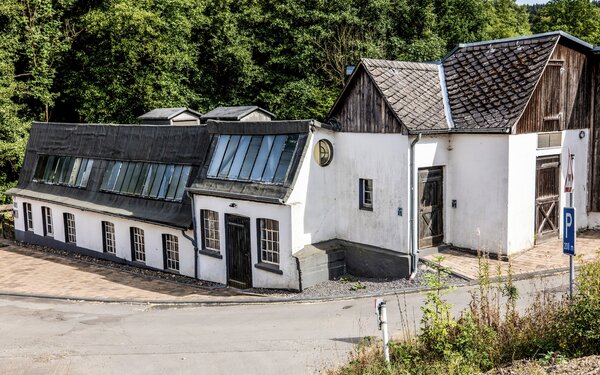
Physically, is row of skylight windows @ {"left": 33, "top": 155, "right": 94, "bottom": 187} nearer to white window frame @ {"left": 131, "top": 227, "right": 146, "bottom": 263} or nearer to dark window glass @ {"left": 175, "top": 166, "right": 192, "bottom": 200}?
white window frame @ {"left": 131, "top": 227, "right": 146, "bottom": 263}

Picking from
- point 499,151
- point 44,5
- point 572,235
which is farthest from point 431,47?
point 572,235

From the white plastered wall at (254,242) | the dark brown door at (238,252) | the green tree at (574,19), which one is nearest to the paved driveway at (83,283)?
the dark brown door at (238,252)

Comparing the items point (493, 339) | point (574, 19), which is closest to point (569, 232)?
point (493, 339)

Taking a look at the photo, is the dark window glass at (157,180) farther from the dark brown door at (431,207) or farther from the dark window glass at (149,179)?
the dark brown door at (431,207)

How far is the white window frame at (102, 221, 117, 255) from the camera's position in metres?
25.5

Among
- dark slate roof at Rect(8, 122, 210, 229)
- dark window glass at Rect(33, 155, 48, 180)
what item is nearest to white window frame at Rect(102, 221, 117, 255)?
dark slate roof at Rect(8, 122, 210, 229)

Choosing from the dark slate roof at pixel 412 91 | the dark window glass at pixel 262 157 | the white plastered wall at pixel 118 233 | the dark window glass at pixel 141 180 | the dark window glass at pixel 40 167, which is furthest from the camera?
the dark window glass at pixel 40 167

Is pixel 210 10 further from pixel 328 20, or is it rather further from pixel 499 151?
pixel 499 151

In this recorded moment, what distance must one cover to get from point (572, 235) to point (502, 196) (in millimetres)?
7458

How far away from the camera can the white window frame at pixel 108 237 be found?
83.7 ft

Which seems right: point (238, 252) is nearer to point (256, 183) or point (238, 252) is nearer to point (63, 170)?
point (256, 183)

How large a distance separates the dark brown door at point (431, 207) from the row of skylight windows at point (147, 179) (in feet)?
30.0

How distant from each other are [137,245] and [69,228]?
18.1ft

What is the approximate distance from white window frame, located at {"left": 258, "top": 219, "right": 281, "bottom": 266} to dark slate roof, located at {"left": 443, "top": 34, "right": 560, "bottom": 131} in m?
6.41
